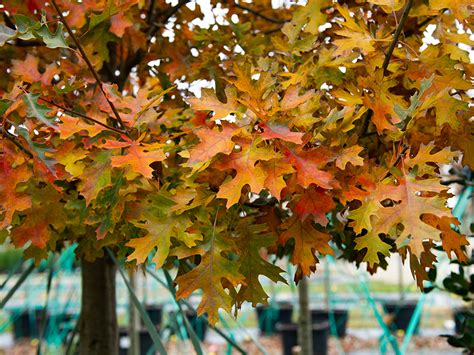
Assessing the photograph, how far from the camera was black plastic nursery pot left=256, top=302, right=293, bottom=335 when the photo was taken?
5.10 meters

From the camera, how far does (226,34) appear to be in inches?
50.3

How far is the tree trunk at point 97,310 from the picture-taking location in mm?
1476

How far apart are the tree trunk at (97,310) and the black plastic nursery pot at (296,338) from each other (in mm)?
2751

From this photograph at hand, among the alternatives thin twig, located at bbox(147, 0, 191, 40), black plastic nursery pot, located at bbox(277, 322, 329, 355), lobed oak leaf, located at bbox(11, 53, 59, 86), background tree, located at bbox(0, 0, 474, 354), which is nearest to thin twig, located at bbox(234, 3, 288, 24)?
thin twig, located at bbox(147, 0, 191, 40)

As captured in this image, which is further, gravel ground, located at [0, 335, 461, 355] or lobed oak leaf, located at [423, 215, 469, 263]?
gravel ground, located at [0, 335, 461, 355]

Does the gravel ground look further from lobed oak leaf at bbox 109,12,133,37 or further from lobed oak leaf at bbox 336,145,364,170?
lobed oak leaf at bbox 336,145,364,170

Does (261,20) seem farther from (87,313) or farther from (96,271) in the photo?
(87,313)

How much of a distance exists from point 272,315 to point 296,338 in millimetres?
1292

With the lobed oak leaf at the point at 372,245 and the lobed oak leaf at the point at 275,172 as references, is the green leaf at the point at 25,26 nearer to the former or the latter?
the lobed oak leaf at the point at 275,172

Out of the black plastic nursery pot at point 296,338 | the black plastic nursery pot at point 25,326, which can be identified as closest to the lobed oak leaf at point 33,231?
the black plastic nursery pot at point 296,338

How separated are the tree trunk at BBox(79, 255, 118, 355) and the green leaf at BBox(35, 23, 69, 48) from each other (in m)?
0.79

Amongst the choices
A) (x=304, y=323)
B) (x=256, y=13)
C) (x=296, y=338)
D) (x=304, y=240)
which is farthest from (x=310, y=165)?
(x=296, y=338)

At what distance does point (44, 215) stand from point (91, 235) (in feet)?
0.34

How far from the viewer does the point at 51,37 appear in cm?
78
